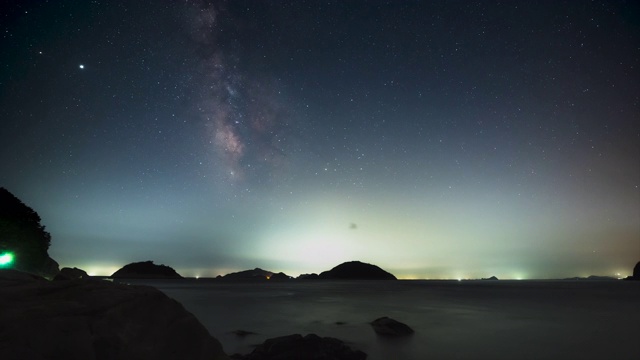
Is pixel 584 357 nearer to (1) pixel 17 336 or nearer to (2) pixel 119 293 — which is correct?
(2) pixel 119 293

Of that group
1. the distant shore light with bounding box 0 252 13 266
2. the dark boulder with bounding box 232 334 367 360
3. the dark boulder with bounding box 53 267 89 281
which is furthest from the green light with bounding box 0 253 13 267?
the dark boulder with bounding box 232 334 367 360

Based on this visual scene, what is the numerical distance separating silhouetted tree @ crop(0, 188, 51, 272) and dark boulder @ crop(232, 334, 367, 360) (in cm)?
3989

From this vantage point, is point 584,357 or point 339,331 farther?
point 339,331

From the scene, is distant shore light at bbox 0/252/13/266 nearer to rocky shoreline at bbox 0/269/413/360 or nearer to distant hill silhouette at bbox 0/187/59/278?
distant hill silhouette at bbox 0/187/59/278

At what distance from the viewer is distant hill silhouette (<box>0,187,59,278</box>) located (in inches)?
1526

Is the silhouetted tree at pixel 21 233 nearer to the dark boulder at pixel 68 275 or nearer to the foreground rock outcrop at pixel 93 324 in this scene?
the dark boulder at pixel 68 275

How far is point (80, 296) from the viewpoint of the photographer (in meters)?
8.20

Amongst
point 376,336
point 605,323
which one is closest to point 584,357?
point 376,336

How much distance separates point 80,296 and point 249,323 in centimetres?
2528

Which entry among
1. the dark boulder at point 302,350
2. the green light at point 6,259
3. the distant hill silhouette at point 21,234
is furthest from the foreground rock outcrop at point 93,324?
the distant hill silhouette at point 21,234

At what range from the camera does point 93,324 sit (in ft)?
24.3

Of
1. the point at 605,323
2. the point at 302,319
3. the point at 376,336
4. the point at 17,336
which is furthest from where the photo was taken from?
the point at 302,319

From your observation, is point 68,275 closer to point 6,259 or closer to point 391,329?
point 6,259

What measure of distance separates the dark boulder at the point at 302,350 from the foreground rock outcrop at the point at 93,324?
6512 mm
